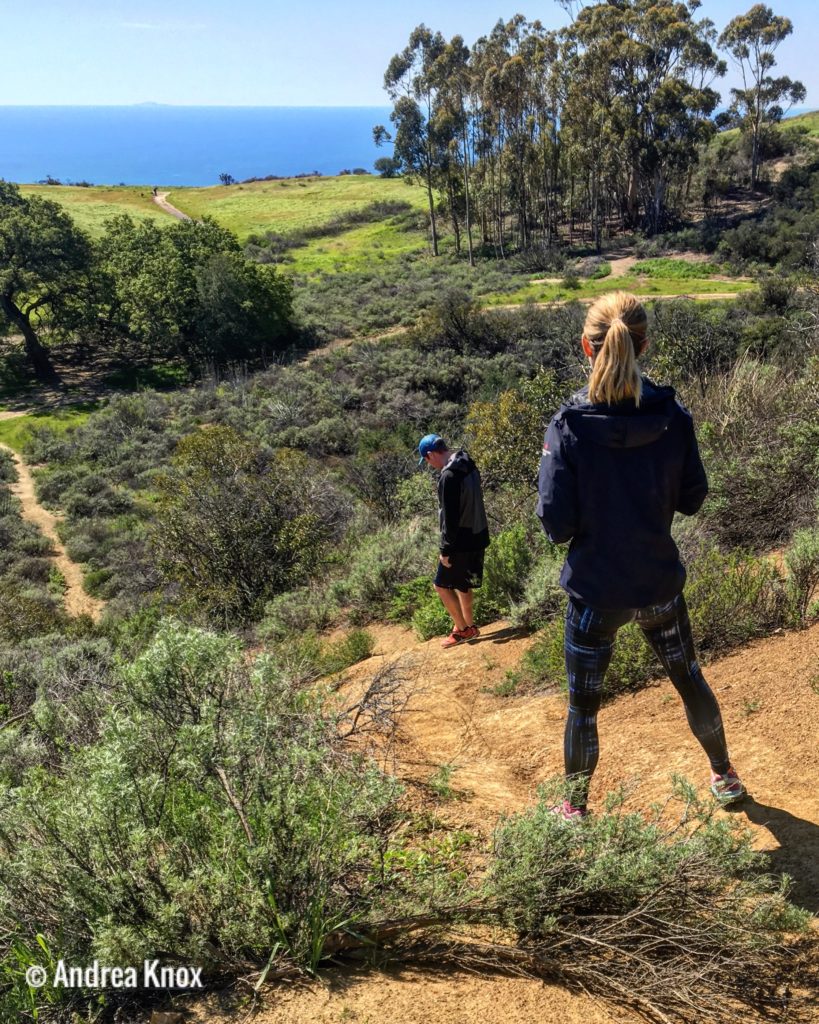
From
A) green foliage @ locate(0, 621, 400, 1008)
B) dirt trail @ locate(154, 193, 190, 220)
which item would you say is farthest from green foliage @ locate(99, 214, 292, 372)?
green foliage @ locate(0, 621, 400, 1008)

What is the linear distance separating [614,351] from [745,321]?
21267 millimetres

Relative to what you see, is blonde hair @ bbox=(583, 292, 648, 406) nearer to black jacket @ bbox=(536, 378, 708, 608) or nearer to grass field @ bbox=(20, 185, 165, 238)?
black jacket @ bbox=(536, 378, 708, 608)

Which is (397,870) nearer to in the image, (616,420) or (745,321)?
(616,420)

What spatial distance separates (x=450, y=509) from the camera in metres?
5.18

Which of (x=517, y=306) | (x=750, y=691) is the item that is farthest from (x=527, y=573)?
(x=517, y=306)

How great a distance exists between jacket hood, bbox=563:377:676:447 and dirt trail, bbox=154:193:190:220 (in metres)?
61.3

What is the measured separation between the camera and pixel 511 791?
3.42 meters

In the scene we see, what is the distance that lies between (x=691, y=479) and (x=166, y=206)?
70.2m

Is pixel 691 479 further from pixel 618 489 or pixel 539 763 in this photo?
pixel 539 763

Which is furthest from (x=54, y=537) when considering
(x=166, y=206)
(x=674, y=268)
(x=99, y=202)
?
(x=166, y=206)

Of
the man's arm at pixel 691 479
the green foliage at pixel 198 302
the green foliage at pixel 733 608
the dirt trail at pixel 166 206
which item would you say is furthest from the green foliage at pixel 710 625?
the dirt trail at pixel 166 206

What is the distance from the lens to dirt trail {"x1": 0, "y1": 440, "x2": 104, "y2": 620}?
14742 millimetres

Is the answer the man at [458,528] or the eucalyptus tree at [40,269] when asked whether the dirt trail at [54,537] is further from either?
the man at [458,528]

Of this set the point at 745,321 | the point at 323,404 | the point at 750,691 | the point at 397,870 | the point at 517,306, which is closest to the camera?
the point at 397,870
